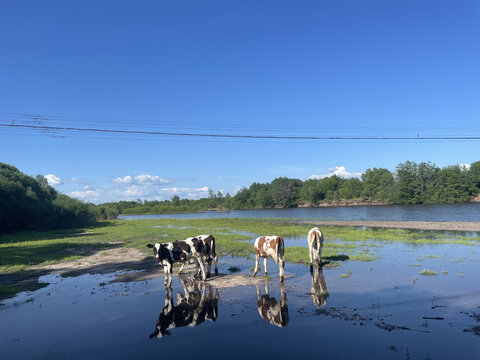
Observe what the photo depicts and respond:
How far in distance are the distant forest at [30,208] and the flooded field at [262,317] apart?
36.1m

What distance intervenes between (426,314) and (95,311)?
1002 cm

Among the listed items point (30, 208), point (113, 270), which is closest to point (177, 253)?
point (113, 270)

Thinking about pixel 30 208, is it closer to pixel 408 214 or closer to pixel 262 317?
pixel 262 317

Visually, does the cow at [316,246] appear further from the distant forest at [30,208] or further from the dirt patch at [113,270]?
the distant forest at [30,208]

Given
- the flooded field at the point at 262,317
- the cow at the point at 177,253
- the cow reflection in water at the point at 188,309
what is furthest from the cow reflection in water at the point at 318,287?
the cow at the point at 177,253

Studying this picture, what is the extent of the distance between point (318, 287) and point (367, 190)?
117 m

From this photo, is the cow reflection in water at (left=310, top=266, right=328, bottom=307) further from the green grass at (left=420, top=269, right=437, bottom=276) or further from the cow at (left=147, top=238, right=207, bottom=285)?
the cow at (left=147, top=238, right=207, bottom=285)

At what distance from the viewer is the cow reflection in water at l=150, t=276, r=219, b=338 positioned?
29.1 feet

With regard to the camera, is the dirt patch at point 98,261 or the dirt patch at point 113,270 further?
the dirt patch at point 98,261

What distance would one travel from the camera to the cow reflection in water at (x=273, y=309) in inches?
344

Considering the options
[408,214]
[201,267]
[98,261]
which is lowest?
[408,214]

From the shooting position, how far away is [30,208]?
45.6 m

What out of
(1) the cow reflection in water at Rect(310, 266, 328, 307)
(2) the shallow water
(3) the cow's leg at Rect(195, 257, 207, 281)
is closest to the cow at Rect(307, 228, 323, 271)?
(1) the cow reflection in water at Rect(310, 266, 328, 307)

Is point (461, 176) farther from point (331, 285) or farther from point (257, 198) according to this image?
point (331, 285)
